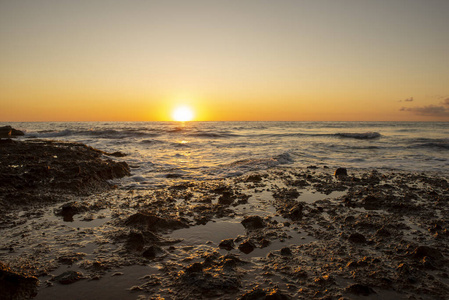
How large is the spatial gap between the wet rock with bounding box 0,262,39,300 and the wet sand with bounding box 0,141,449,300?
49 millimetres

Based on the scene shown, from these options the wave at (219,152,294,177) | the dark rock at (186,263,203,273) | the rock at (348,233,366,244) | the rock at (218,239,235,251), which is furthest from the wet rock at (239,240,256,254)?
the wave at (219,152,294,177)

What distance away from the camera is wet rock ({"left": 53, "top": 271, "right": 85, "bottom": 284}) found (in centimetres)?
303

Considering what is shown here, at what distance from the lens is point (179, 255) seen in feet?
12.3

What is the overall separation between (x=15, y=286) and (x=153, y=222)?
2309 mm

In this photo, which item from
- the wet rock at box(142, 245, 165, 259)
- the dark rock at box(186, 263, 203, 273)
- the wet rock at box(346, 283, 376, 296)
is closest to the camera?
the wet rock at box(346, 283, 376, 296)

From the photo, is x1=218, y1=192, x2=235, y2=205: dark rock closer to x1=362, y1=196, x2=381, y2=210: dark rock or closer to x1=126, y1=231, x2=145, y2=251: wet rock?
x1=126, y1=231, x2=145, y2=251: wet rock

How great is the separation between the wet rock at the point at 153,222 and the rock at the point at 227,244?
1091mm

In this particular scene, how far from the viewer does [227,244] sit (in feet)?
13.3

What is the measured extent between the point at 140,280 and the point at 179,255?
2.43ft

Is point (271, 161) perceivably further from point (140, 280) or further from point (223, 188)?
point (140, 280)

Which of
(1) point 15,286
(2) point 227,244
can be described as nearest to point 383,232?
(2) point 227,244

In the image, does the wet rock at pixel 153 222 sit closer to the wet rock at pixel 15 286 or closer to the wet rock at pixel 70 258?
the wet rock at pixel 70 258

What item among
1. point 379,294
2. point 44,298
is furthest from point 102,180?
point 379,294

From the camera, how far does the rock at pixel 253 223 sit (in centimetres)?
486
